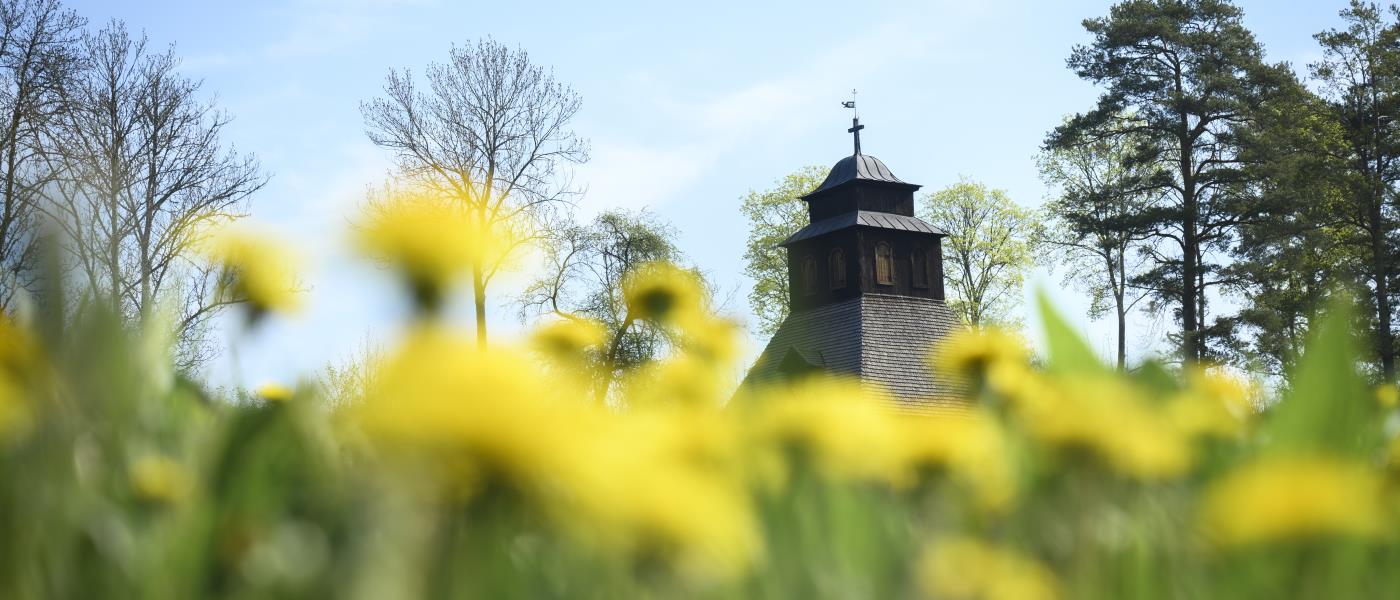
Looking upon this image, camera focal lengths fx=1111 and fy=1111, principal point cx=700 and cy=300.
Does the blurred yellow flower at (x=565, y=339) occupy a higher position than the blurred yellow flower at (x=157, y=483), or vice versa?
the blurred yellow flower at (x=565, y=339)

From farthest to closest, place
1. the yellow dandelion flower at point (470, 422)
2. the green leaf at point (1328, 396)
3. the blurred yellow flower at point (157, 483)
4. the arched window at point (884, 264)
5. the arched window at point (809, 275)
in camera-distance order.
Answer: the arched window at point (809, 275) → the arched window at point (884, 264) → the green leaf at point (1328, 396) → the blurred yellow flower at point (157, 483) → the yellow dandelion flower at point (470, 422)

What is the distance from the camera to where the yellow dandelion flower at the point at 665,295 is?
894 mm

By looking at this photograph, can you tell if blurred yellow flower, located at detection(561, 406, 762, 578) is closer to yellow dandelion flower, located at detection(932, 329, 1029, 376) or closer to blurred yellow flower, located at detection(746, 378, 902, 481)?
blurred yellow flower, located at detection(746, 378, 902, 481)

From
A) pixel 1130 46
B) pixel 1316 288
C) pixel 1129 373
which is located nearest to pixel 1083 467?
pixel 1129 373

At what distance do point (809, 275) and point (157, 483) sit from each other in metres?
35.5

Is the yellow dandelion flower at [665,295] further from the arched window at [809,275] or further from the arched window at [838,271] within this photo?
the arched window at [809,275]

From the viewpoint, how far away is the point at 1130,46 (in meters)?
31.5

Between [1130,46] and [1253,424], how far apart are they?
33369 millimetres

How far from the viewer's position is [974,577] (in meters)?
0.44

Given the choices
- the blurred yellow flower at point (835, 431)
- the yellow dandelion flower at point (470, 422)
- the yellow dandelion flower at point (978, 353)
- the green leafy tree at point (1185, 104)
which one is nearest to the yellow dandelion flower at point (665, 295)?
the yellow dandelion flower at point (978, 353)

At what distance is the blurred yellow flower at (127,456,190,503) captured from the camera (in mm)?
525

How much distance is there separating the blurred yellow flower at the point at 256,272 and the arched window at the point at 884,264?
3470 centimetres

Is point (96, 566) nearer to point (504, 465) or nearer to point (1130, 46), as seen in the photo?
point (504, 465)

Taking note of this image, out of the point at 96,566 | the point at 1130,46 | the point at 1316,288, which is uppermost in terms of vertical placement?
the point at 1130,46
